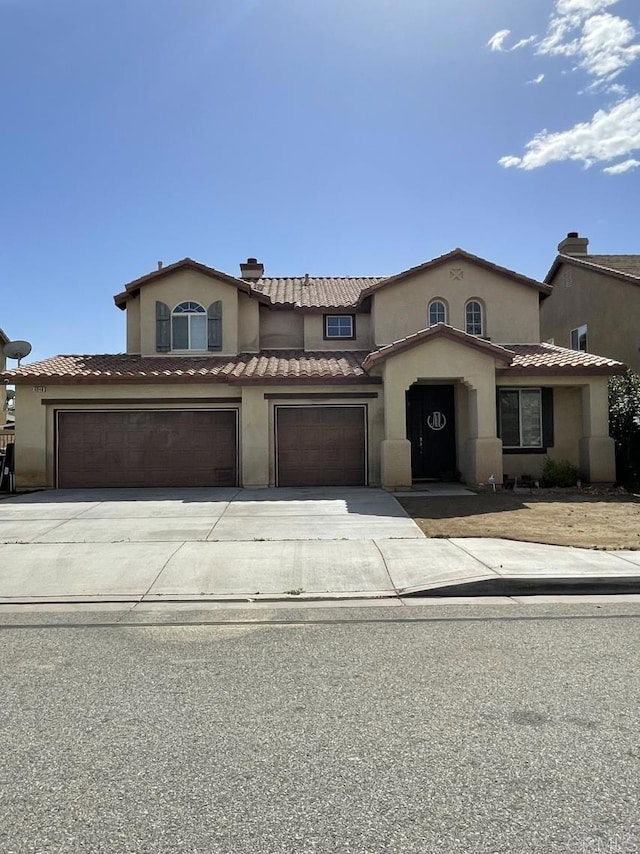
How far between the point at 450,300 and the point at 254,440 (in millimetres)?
7190

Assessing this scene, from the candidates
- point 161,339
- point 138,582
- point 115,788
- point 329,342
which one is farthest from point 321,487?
point 115,788

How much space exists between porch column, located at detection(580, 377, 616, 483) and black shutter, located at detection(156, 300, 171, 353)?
1199 centimetres

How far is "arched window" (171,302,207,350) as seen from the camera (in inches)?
770

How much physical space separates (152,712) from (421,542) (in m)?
6.16

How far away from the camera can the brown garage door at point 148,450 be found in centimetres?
1769

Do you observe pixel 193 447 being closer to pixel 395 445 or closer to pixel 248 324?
pixel 248 324

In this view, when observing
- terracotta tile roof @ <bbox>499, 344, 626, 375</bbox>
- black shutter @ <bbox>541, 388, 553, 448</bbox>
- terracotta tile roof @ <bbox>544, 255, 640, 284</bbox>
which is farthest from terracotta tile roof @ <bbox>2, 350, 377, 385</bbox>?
terracotta tile roof @ <bbox>544, 255, 640, 284</bbox>

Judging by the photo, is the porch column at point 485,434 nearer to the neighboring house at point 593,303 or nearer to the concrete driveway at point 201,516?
the concrete driveway at point 201,516

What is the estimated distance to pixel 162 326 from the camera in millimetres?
19531

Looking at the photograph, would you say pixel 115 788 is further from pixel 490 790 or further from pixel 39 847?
pixel 490 790

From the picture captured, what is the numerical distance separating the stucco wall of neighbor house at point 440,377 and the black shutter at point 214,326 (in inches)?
226

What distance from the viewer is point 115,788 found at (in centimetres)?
335

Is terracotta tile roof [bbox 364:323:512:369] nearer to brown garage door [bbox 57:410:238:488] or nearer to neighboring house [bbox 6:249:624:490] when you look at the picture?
neighboring house [bbox 6:249:624:490]

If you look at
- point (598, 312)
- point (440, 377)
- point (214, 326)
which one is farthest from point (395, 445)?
point (598, 312)
